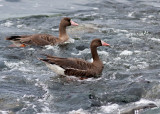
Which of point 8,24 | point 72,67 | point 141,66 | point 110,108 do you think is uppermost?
point 8,24

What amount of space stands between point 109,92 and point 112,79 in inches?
45.4

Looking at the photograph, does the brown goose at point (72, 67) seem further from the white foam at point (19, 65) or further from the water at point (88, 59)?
the white foam at point (19, 65)

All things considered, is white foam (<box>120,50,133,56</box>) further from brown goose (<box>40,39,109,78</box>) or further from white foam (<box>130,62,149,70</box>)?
brown goose (<box>40,39,109,78</box>)

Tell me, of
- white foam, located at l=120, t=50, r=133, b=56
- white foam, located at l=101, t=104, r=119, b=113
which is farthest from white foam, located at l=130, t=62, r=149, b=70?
white foam, located at l=101, t=104, r=119, b=113

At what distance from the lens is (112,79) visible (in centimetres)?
1072

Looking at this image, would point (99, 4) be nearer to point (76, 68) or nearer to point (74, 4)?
point (74, 4)

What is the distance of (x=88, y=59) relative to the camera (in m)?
13.1

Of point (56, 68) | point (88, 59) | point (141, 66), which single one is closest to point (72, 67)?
point (56, 68)

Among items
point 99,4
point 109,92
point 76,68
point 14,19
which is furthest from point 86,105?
point 99,4

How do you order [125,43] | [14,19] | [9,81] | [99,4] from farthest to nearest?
[99,4]
[14,19]
[125,43]
[9,81]

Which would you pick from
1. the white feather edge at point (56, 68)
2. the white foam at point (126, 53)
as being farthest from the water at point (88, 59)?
the white feather edge at point (56, 68)

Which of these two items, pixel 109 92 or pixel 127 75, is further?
pixel 127 75

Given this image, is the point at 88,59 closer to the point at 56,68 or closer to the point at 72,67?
the point at 72,67

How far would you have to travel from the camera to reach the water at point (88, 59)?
896cm
